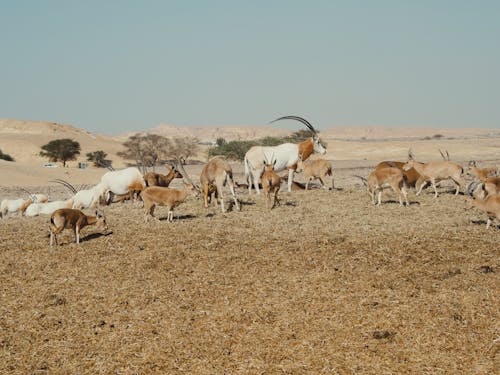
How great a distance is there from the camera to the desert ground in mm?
7051

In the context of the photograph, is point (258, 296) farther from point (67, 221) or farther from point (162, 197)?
point (162, 197)

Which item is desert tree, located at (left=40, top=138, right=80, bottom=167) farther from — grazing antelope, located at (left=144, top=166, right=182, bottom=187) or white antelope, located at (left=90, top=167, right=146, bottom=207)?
white antelope, located at (left=90, top=167, right=146, bottom=207)

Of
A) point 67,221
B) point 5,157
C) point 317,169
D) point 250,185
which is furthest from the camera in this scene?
point 5,157

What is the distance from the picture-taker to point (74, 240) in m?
13.1

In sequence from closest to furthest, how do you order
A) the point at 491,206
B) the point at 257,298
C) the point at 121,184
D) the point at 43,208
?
1. the point at 257,298
2. the point at 491,206
3. the point at 121,184
4. the point at 43,208

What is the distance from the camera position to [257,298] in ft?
29.2

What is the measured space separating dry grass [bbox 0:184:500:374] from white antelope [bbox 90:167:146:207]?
538 cm

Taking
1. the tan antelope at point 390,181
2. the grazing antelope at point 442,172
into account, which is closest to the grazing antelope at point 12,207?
the tan antelope at point 390,181

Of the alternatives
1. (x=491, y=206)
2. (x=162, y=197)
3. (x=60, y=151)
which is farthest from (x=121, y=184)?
(x=60, y=151)

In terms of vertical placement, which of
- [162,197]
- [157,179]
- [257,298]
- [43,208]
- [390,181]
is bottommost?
[257,298]

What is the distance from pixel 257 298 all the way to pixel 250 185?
12.2 m

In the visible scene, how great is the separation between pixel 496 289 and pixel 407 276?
56.2 inches

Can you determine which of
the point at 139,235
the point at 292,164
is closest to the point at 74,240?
the point at 139,235

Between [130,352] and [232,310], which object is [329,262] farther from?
[130,352]
